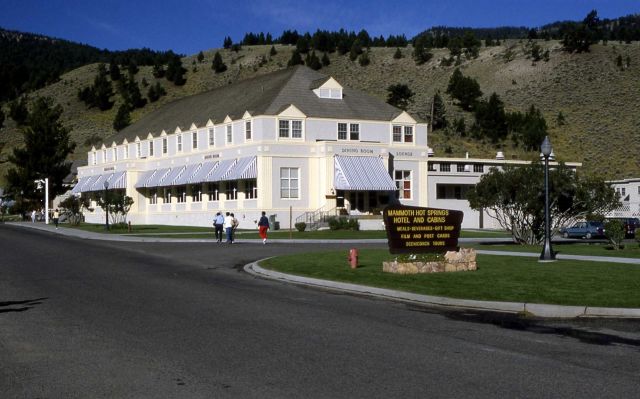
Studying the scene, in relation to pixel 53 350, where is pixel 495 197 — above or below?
above

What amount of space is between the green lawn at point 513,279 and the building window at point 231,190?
110 feet

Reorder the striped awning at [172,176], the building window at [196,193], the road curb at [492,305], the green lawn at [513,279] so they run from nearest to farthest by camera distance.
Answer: the road curb at [492,305] → the green lawn at [513,279] → the building window at [196,193] → the striped awning at [172,176]

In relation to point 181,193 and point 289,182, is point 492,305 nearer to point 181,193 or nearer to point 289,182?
point 289,182

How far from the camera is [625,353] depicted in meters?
10.7

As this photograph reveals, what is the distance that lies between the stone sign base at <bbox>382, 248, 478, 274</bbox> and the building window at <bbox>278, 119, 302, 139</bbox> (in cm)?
3503

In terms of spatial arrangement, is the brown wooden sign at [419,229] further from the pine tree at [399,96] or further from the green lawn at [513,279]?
the pine tree at [399,96]

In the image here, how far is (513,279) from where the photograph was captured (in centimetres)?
1908

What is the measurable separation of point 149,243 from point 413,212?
68.9 feet

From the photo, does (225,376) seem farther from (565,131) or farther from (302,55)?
(302,55)

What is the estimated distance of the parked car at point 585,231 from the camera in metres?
50.7

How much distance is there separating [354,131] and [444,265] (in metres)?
38.2

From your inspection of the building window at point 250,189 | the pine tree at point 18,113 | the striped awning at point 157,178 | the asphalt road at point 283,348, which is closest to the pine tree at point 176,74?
the pine tree at point 18,113

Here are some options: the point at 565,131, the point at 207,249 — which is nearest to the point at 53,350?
the point at 207,249

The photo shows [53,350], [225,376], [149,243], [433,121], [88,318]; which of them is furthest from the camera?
[433,121]
